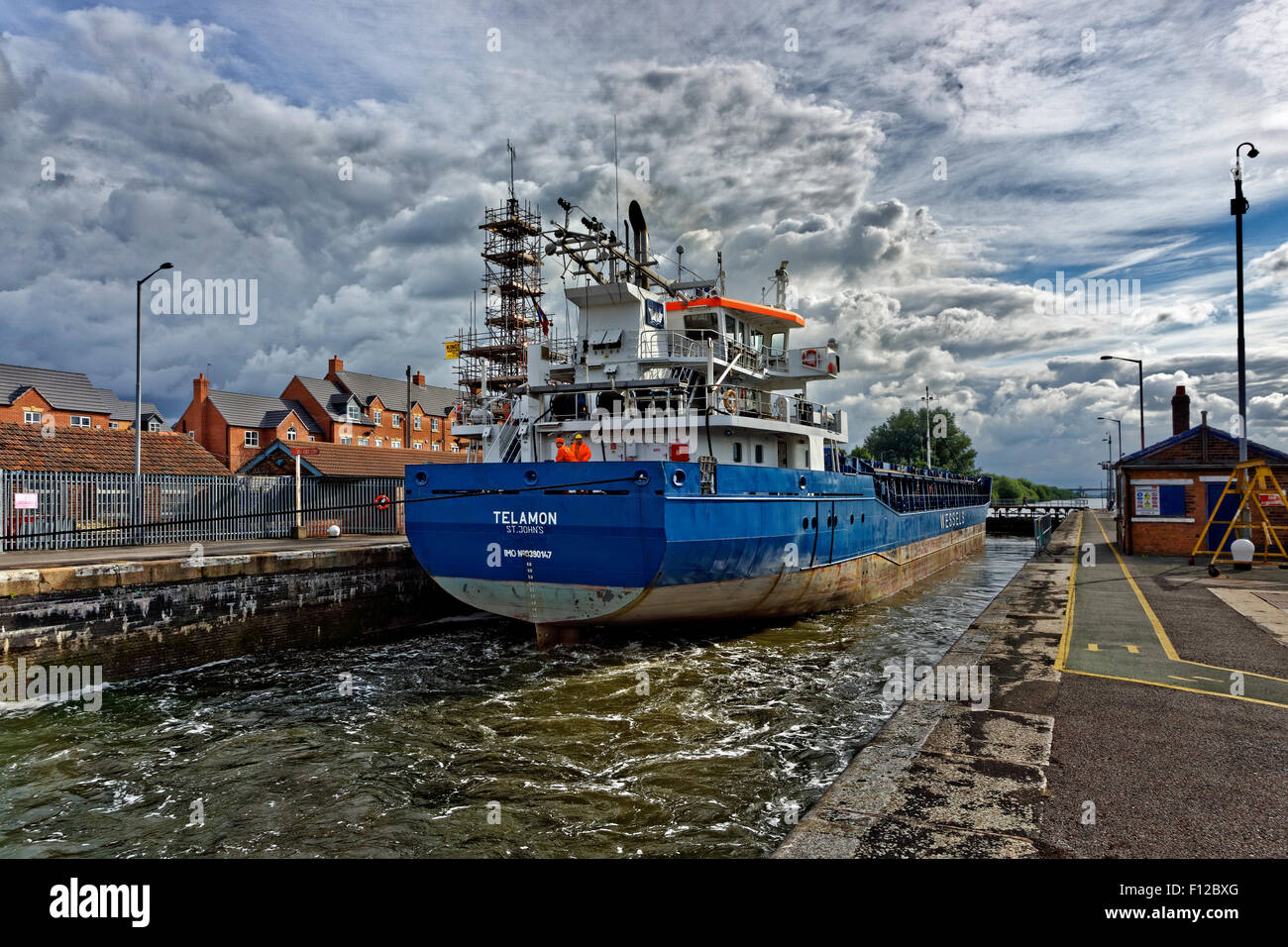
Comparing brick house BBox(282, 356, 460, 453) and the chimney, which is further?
brick house BBox(282, 356, 460, 453)

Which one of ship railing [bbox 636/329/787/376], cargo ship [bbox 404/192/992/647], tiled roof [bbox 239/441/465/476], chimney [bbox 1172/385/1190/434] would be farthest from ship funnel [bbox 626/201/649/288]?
chimney [bbox 1172/385/1190/434]

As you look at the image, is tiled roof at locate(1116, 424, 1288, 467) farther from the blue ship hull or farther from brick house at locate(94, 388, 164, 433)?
brick house at locate(94, 388, 164, 433)

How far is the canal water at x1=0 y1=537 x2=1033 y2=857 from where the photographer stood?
19.5 ft

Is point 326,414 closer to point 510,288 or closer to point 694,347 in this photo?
point 510,288

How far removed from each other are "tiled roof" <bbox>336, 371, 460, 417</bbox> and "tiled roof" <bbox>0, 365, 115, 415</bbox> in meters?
17.7

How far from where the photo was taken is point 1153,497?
69.9 feet

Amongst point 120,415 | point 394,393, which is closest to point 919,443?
point 394,393

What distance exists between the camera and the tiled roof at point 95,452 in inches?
771

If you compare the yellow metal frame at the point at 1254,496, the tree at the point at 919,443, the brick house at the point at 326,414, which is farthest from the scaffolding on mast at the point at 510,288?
the tree at the point at 919,443

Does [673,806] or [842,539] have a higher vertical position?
[842,539]

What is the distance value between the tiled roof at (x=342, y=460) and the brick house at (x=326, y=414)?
1751 centimetres
